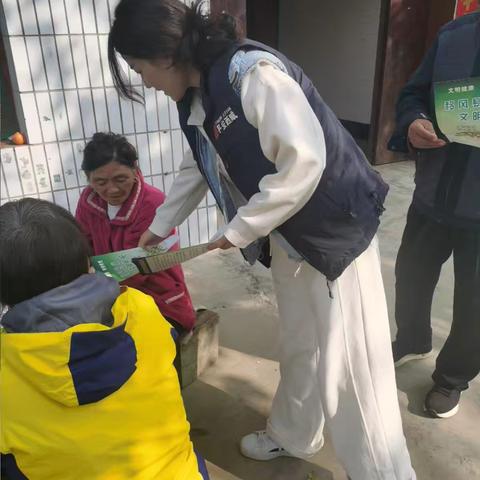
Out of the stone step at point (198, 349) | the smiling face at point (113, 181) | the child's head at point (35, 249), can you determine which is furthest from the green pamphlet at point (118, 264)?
the stone step at point (198, 349)

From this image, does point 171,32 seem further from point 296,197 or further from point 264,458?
point 264,458

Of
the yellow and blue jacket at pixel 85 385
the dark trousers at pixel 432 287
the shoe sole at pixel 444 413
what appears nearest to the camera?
the yellow and blue jacket at pixel 85 385

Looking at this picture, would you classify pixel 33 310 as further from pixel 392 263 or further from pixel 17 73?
pixel 392 263

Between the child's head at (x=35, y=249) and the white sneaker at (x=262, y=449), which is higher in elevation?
the child's head at (x=35, y=249)

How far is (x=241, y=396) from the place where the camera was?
2215 millimetres

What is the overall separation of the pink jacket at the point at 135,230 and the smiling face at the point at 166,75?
2.05 ft

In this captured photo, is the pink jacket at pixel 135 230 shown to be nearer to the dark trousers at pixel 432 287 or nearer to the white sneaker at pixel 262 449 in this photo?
the white sneaker at pixel 262 449

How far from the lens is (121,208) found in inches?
77.0

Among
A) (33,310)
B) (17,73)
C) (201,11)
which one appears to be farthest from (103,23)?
(33,310)

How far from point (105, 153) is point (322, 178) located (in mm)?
904

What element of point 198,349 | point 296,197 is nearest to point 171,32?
point 296,197

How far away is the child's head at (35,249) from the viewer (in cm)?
98

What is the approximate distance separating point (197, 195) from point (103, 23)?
1.53 metres

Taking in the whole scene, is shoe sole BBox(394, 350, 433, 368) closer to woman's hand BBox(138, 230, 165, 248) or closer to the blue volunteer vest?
the blue volunteer vest
